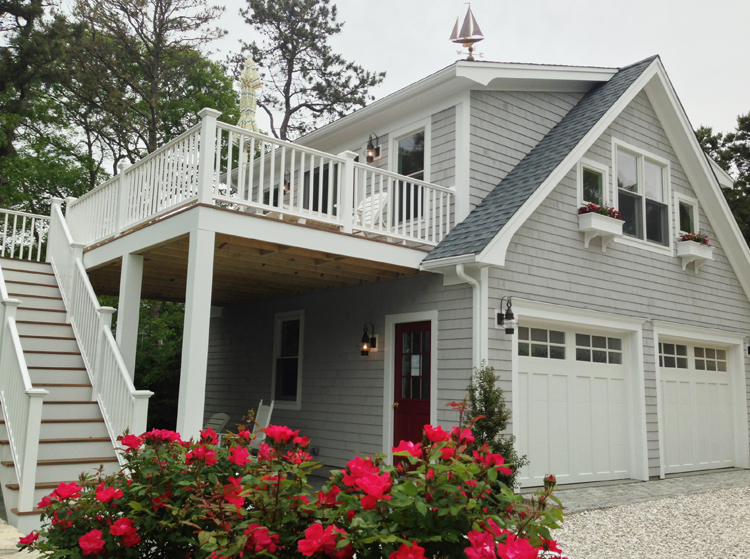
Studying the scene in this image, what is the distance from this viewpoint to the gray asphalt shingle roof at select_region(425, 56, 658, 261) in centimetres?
804

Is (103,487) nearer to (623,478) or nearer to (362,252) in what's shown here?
(362,252)

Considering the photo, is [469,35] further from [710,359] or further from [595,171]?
[710,359]

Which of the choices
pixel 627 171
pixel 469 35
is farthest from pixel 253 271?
pixel 627 171

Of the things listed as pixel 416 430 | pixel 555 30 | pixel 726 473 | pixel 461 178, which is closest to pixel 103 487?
pixel 416 430

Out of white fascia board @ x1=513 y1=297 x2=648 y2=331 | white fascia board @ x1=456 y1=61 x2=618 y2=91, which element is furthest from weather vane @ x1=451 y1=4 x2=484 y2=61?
white fascia board @ x1=513 y1=297 x2=648 y2=331

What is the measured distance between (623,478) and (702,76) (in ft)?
94.6

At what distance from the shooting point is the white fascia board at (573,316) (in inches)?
333

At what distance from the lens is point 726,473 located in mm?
10734

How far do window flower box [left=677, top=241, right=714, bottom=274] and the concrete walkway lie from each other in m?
3.36

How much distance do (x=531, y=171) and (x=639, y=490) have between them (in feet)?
14.6

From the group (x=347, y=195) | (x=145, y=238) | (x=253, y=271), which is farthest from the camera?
(x=253, y=271)

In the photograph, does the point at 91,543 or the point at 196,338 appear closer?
the point at 91,543

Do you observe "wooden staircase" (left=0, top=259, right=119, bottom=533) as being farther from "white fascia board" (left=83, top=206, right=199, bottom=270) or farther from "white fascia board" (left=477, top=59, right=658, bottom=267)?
"white fascia board" (left=477, top=59, right=658, bottom=267)

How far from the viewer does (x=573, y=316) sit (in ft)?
29.6
